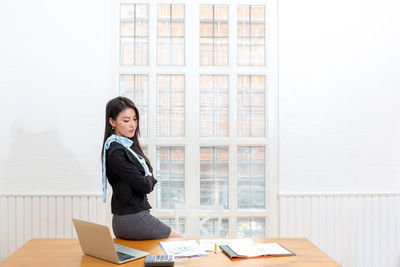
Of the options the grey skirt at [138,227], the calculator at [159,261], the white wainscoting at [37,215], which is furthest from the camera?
the white wainscoting at [37,215]

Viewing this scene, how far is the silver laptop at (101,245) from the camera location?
6.28 feet

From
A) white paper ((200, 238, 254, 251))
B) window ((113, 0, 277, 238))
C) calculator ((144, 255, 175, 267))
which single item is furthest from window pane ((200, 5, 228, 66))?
calculator ((144, 255, 175, 267))

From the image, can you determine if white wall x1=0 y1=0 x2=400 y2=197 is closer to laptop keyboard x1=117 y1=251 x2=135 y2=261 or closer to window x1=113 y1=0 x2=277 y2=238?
window x1=113 y1=0 x2=277 y2=238

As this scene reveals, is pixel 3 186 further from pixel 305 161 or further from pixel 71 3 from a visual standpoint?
pixel 305 161

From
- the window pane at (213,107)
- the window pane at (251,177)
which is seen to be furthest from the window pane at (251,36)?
the window pane at (251,177)

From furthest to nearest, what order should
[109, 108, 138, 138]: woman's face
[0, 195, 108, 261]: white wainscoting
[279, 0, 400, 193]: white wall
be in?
[279, 0, 400, 193]: white wall, [0, 195, 108, 261]: white wainscoting, [109, 108, 138, 138]: woman's face

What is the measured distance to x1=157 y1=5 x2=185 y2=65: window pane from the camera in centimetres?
397

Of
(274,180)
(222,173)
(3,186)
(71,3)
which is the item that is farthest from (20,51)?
(274,180)

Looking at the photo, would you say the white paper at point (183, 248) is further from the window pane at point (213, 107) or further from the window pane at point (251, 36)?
the window pane at point (251, 36)

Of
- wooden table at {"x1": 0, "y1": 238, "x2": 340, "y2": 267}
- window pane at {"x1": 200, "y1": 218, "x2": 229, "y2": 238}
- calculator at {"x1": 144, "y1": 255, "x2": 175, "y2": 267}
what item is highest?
calculator at {"x1": 144, "y1": 255, "x2": 175, "y2": 267}

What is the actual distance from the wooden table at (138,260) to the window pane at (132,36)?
2.16m

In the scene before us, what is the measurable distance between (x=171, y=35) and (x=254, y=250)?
251 cm

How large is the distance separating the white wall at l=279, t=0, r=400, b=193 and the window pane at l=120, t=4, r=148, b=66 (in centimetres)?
138

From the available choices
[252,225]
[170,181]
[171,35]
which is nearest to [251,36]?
[171,35]
